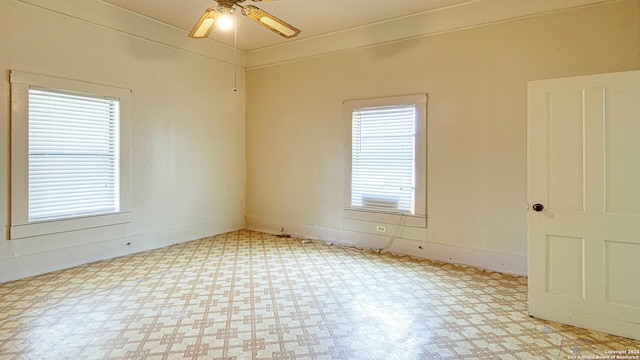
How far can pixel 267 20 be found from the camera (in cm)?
328

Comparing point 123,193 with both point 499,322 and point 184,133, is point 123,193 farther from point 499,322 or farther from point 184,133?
point 499,322

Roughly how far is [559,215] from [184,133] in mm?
4904

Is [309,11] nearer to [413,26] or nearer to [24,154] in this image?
[413,26]

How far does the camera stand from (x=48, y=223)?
4.02 m

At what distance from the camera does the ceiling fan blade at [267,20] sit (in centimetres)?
315

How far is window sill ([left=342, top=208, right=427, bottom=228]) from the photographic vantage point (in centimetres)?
474

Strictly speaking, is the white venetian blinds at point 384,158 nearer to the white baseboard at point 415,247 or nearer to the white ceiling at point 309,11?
the white baseboard at point 415,247

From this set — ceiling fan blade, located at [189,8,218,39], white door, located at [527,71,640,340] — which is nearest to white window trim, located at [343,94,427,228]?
white door, located at [527,71,640,340]

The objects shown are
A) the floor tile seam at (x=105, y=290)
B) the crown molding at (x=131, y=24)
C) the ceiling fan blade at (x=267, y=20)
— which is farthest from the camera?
the crown molding at (x=131, y=24)

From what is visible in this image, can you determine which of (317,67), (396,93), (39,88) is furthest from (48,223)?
(396,93)

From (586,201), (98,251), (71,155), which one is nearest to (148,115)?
(71,155)

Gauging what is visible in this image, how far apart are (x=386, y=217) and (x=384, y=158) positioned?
2.75 feet

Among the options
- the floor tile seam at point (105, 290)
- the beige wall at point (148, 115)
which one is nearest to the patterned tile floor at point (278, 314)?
the floor tile seam at point (105, 290)

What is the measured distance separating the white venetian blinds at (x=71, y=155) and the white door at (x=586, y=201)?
15.6ft
